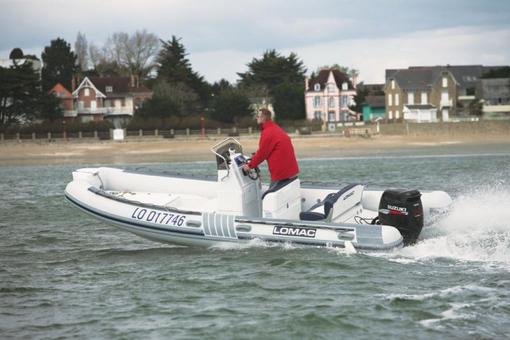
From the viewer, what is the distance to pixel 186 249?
11055 mm

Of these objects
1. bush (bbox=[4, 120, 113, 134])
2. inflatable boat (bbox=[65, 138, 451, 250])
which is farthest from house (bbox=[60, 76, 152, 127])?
inflatable boat (bbox=[65, 138, 451, 250])

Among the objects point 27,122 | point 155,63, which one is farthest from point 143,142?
point 155,63

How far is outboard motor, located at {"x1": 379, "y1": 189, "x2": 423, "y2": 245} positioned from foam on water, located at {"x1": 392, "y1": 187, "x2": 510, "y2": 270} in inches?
9.9

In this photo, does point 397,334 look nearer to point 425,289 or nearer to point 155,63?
point 425,289

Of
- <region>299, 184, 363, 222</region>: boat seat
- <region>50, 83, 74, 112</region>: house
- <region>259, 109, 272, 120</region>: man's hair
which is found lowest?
<region>299, 184, 363, 222</region>: boat seat

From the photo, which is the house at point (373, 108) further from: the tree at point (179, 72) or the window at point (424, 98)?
the tree at point (179, 72)

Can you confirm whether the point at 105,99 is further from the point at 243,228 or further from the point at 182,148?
the point at 243,228

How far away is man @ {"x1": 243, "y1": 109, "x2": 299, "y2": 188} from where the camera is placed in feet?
33.8

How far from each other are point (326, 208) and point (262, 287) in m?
1.75

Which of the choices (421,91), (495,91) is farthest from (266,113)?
(495,91)

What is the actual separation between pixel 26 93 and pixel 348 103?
99.7 feet

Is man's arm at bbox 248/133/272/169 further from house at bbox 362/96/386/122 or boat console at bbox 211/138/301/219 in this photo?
house at bbox 362/96/386/122

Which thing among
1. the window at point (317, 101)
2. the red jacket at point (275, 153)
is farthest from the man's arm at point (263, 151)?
the window at point (317, 101)

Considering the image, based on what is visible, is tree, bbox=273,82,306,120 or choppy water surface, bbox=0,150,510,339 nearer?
choppy water surface, bbox=0,150,510,339
